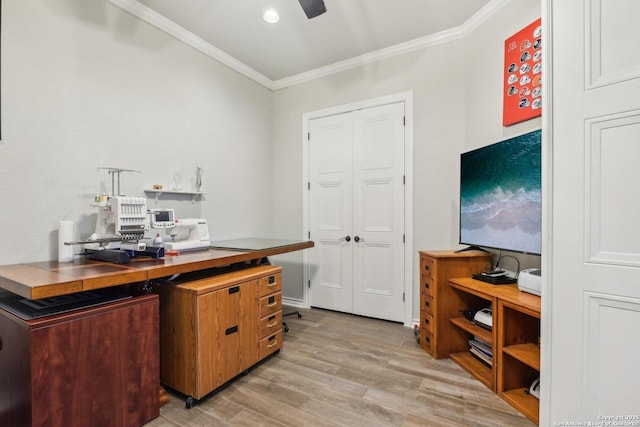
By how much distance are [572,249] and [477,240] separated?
107 cm

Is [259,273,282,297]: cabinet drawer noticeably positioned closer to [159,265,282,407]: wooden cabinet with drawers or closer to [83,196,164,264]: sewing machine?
[159,265,282,407]: wooden cabinet with drawers

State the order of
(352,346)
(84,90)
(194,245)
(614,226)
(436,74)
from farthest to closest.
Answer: (436,74) < (352,346) < (194,245) < (84,90) < (614,226)

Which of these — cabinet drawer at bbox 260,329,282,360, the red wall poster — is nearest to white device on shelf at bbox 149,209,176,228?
cabinet drawer at bbox 260,329,282,360

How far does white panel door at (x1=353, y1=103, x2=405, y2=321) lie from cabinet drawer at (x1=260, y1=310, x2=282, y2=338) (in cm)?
120

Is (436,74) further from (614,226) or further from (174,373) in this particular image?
(174,373)

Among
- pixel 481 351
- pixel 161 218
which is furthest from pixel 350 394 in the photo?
pixel 161 218

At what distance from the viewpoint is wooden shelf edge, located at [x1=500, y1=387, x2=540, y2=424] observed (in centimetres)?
156

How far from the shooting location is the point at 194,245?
7.30 feet

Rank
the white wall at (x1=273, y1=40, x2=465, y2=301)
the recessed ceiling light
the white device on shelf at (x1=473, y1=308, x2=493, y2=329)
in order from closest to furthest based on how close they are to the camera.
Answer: the white device on shelf at (x1=473, y1=308, x2=493, y2=329), the recessed ceiling light, the white wall at (x1=273, y1=40, x2=465, y2=301)

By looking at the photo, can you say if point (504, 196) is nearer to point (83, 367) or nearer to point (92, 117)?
point (83, 367)

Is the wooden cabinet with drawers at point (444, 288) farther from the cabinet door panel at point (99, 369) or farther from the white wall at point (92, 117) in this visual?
the white wall at point (92, 117)

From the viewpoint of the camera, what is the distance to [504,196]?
202cm

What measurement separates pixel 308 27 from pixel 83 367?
2982 mm

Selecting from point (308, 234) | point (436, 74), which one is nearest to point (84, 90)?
point (308, 234)
